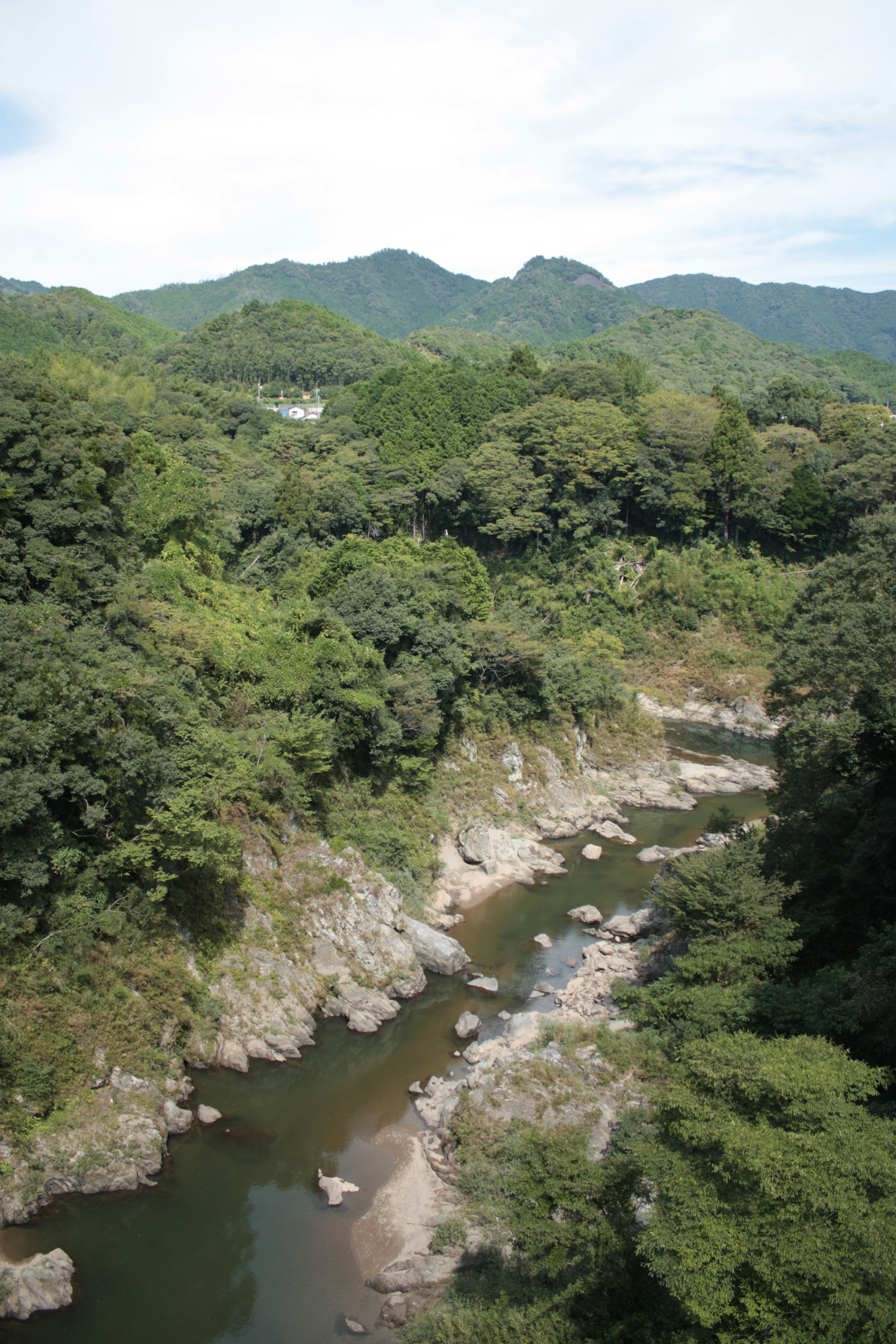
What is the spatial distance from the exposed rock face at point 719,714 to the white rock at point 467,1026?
2251cm

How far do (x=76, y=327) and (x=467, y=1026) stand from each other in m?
87.4

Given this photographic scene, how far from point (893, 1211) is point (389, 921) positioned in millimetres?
13987

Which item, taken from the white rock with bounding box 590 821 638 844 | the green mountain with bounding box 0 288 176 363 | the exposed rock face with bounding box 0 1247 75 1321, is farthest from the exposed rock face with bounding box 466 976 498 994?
the green mountain with bounding box 0 288 176 363

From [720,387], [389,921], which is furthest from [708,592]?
[389,921]

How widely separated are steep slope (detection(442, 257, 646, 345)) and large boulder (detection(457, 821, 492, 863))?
131841mm

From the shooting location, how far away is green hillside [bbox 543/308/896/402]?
290ft

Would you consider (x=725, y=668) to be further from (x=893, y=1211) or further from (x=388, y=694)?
(x=893, y=1211)

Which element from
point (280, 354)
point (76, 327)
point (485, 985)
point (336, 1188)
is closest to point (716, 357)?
point (280, 354)

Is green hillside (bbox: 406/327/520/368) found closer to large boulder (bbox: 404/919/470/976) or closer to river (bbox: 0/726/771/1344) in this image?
large boulder (bbox: 404/919/470/976)

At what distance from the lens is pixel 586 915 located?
2453 cm

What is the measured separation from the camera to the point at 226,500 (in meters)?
39.5

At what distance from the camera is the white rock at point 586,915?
24422 millimetres

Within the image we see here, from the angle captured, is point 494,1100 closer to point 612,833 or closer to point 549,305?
point 612,833

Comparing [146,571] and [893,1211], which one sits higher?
[146,571]
